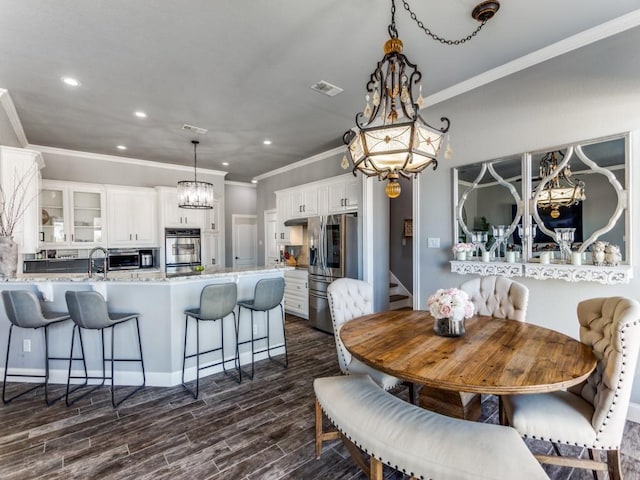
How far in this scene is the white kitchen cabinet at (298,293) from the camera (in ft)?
17.4

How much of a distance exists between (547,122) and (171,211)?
588 centimetres

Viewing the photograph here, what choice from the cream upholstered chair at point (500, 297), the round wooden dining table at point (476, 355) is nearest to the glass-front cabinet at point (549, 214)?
the cream upholstered chair at point (500, 297)

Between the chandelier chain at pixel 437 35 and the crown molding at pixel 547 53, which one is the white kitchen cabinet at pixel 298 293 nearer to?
the crown molding at pixel 547 53

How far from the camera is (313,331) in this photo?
4.82m

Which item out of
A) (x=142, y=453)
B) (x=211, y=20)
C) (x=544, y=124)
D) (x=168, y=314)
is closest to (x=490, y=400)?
(x=544, y=124)

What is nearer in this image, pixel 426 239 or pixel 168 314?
pixel 168 314

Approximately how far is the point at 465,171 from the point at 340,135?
81.2 inches

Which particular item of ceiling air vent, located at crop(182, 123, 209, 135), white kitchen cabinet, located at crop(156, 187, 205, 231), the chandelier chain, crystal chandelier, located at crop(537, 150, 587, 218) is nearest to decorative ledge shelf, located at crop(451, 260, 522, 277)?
crystal chandelier, located at crop(537, 150, 587, 218)

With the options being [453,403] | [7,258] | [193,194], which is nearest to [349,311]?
[453,403]

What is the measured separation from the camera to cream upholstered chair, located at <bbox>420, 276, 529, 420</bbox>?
2.16m

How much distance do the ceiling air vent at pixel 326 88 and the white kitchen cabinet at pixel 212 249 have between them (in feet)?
14.0

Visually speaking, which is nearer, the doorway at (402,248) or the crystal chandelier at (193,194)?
the crystal chandelier at (193,194)

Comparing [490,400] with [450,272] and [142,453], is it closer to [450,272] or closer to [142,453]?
[450,272]

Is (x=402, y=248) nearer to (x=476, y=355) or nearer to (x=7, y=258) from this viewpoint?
(x=476, y=355)
